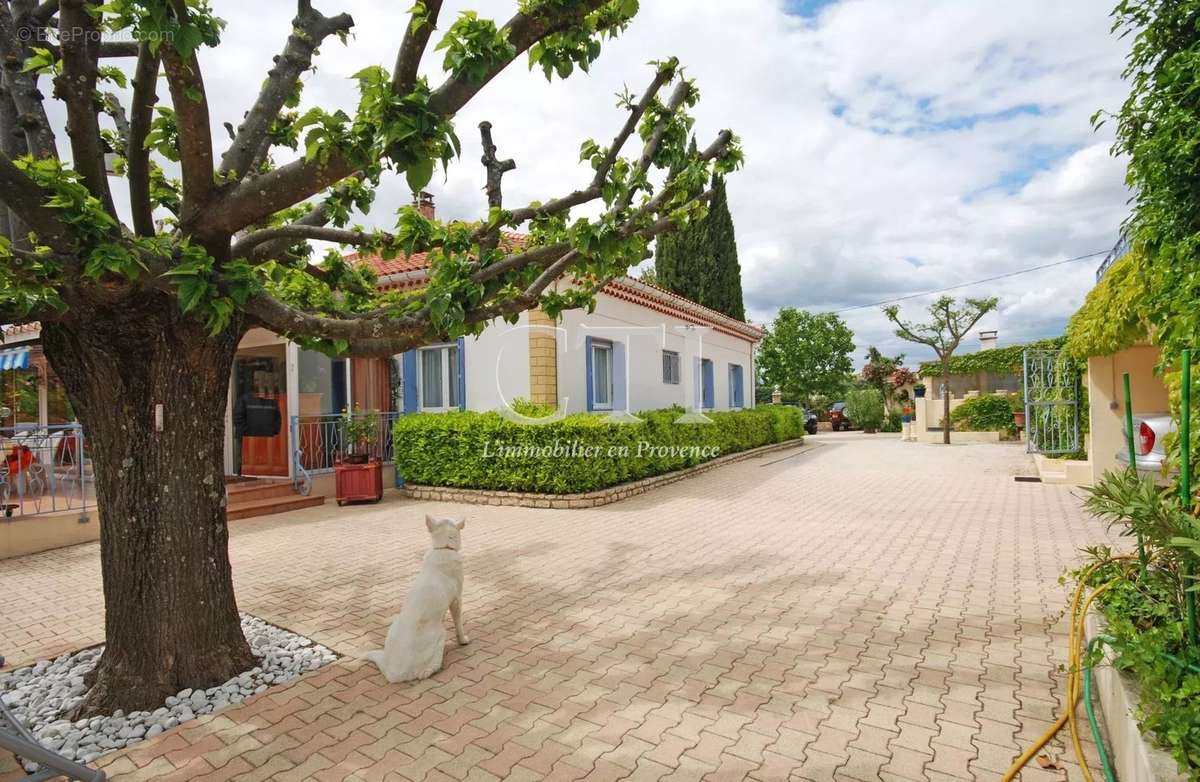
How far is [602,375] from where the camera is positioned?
474 inches

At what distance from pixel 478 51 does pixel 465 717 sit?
11.4 feet

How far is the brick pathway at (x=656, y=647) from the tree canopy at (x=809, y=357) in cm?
2998

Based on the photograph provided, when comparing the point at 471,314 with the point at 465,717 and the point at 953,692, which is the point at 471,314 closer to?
the point at 465,717

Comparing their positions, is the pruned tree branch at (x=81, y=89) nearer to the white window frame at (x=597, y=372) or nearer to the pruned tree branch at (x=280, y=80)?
the pruned tree branch at (x=280, y=80)

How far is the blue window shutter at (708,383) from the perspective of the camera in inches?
659

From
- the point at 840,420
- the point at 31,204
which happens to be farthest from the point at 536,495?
the point at 840,420

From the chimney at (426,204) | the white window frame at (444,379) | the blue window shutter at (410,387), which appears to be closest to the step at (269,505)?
the blue window shutter at (410,387)

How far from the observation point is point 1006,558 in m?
5.99

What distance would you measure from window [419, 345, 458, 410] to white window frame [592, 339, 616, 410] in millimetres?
2684

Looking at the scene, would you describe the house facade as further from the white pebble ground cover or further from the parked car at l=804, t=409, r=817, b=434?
the parked car at l=804, t=409, r=817, b=434

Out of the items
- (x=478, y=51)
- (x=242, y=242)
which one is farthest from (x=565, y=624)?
(x=478, y=51)

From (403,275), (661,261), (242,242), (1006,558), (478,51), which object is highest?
(661,261)

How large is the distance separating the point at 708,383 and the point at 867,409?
1699cm

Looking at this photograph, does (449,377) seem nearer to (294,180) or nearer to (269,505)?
(269,505)
